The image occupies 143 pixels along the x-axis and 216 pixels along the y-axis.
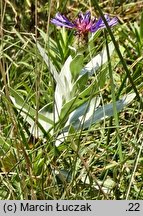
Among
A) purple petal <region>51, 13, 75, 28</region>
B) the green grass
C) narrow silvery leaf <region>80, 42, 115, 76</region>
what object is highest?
purple petal <region>51, 13, 75, 28</region>

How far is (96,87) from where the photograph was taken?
1.18 metres

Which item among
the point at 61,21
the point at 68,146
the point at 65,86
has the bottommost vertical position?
the point at 68,146

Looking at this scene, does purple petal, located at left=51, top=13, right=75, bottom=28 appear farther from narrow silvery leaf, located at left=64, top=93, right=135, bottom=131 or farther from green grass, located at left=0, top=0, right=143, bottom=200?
narrow silvery leaf, located at left=64, top=93, right=135, bottom=131

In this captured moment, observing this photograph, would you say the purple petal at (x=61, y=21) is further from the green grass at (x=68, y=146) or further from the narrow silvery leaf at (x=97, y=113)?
the narrow silvery leaf at (x=97, y=113)

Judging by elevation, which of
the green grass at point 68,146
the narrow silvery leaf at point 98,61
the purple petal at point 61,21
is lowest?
the green grass at point 68,146

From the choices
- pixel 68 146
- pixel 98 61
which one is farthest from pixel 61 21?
pixel 68 146

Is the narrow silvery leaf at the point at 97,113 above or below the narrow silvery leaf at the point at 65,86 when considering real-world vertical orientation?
below

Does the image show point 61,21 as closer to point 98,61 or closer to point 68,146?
point 98,61

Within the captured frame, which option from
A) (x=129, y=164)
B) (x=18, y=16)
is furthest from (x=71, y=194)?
(x=18, y=16)

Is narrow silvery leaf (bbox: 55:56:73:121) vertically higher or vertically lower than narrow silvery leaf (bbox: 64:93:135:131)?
higher

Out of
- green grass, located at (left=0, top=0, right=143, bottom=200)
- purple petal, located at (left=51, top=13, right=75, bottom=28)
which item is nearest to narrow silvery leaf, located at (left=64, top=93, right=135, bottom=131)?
green grass, located at (left=0, top=0, right=143, bottom=200)

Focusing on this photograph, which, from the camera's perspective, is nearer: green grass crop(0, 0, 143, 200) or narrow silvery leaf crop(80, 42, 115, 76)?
green grass crop(0, 0, 143, 200)

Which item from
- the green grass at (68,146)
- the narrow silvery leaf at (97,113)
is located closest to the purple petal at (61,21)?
the green grass at (68,146)

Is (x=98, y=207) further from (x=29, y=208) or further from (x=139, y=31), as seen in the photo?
(x=139, y=31)
